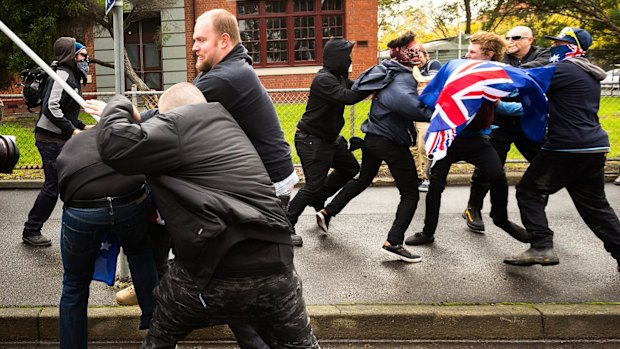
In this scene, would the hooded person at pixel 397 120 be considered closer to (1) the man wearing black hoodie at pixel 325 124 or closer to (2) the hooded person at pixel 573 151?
(1) the man wearing black hoodie at pixel 325 124

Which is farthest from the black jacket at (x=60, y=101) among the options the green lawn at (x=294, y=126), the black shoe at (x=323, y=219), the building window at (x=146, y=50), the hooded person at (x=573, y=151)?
the building window at (x=146, y=50)

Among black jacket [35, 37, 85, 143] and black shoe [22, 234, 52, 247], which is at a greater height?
black jacket [35, 37, 85, 143]

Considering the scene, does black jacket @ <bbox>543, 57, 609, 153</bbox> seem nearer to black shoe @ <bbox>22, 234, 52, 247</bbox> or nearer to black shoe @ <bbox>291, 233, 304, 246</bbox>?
black shoe @ <bbox>291, 233, 304, 246</bbox>

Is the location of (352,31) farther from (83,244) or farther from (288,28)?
(83,244)

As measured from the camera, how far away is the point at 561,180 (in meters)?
5.48

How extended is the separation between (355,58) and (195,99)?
22257 mm

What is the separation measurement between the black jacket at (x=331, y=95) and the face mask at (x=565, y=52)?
5.01 ft

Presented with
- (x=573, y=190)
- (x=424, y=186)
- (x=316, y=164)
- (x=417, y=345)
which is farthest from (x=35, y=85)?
(x=424, y=186)

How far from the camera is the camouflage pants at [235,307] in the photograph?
3055 millimetres

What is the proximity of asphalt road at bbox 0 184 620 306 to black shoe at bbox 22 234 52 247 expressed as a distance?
7 cm

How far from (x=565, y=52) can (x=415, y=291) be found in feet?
6.87

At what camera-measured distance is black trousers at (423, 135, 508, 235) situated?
6090mm

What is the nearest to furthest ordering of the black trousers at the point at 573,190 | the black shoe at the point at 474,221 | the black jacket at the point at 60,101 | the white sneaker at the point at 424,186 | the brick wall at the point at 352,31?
1. the black trousers at the point at 573,190
2. the black jacket at the point at 60,101
3. the black shoe at the point at 474,221
4. the white sneaker at the point at 424,186
5. the brick wall at the point at 352,31

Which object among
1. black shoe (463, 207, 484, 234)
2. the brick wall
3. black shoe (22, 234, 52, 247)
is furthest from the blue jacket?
the brick wall
